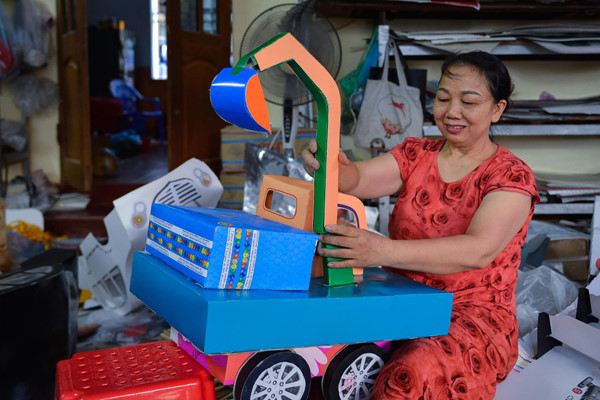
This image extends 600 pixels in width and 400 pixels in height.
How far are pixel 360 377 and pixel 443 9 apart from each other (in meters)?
2.40

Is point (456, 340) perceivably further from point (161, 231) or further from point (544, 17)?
point (544, 17)

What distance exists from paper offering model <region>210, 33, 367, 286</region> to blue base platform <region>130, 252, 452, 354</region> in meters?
0.08

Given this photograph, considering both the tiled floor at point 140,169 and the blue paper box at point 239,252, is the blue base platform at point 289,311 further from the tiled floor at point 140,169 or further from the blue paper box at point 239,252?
the tiled floor at point 140,169

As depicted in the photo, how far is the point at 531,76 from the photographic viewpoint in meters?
3.64

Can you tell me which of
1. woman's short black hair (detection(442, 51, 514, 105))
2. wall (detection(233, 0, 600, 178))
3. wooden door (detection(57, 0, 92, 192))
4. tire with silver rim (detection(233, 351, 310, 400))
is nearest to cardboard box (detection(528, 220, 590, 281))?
wall (detection(233, 0, 600, 178))

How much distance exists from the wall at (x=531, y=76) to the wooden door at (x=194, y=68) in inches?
24.5

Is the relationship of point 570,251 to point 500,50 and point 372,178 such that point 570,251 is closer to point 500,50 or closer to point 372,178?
point 500,50

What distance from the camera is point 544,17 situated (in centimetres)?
355

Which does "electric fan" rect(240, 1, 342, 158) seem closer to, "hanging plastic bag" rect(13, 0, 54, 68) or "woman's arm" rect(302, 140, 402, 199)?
"woman's arm" rect(302, 140, 402, 199)

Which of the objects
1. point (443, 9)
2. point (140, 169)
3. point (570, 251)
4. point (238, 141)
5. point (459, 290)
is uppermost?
point (443, 9)

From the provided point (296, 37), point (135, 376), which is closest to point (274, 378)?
point (135, 376)

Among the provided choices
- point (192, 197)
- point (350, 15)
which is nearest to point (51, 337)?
point (192, 197)

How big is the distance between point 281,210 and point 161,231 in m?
1.41

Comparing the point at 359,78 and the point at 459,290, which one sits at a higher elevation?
the point at 359,78
